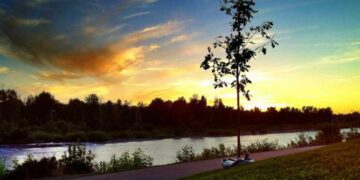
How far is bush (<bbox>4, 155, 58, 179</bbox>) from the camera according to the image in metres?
22.7

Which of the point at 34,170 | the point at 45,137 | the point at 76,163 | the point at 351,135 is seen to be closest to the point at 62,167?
the point at 76,163

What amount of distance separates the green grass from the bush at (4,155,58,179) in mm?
8384

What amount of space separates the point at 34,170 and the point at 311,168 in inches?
542

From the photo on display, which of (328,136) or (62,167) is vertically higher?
(328,136)

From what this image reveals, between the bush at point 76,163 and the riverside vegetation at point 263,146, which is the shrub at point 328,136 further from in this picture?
the bush at point 76,163

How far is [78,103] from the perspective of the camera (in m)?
123

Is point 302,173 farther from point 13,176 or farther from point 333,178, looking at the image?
point 13,176

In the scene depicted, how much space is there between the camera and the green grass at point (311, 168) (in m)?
12.9

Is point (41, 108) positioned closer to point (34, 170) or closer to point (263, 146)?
point (263, 146)

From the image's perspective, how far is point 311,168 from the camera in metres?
14.2

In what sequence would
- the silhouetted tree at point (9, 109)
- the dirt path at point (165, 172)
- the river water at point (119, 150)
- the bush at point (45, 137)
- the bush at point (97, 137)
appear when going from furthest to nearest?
the silhouetted tree at point (9, 109) < the bush at point (97, 137) < the bush at point (45, 137) < the river water at point (119, 150) < the dirt path at point (165, 172)

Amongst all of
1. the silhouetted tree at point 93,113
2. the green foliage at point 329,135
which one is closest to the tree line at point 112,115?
the silhouetted tree at point 93,113

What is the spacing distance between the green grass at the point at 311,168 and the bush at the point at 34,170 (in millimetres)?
8384

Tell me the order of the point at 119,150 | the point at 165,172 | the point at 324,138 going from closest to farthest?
the point at 165,172 → the point at 324,138 → the point at 119,150
